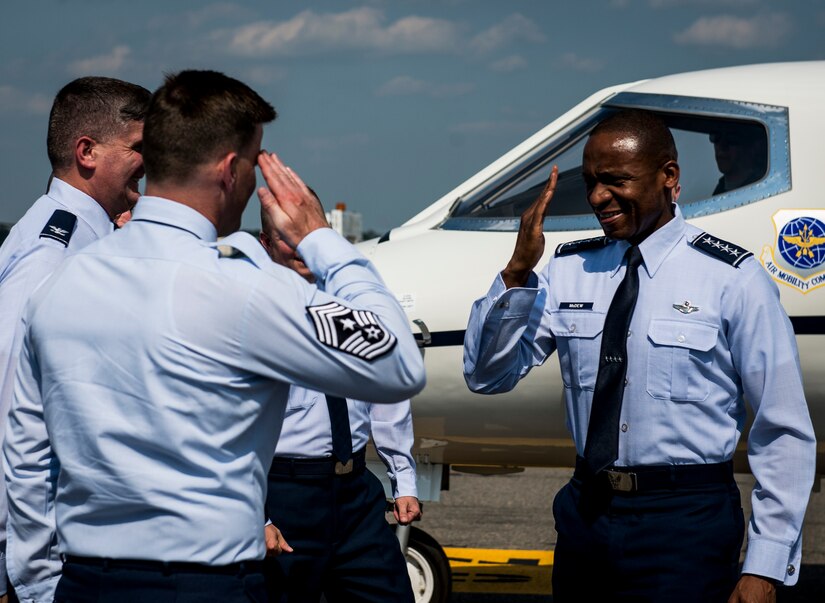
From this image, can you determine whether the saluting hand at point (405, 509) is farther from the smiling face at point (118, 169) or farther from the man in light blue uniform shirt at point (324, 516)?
the smiling face at point (118, 169)

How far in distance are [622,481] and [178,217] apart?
157 cm

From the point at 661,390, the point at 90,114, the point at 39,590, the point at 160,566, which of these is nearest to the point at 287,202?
the point at 160,566

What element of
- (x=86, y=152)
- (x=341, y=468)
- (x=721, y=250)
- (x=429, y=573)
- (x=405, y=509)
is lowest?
(x=429, y=573)

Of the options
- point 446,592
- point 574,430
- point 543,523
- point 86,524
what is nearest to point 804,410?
point 574,430

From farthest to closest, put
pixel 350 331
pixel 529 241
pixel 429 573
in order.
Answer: pixel 429 573 < pixel 529 241 < pixel 350 331

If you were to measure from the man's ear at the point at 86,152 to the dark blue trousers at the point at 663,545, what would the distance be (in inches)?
70.6

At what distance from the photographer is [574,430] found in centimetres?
340

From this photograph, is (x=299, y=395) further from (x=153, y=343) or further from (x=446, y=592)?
(x=446, y=592)

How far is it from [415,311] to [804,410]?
2.26 meters

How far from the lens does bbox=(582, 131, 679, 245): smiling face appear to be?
3324mm

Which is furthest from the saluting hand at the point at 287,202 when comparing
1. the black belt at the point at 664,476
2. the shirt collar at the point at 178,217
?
the black belt at the point at 664,476

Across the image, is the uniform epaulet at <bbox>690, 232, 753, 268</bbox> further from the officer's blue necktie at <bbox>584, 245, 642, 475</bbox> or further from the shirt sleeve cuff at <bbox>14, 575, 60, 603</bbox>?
the shirt sleeve cuff at <bbox>14, 575, 60, 603</bbox>

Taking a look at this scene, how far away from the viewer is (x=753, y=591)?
3.03 metres

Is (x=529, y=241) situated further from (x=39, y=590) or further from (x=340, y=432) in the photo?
(x=39, y=590)
